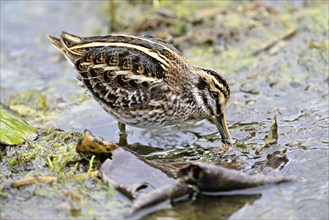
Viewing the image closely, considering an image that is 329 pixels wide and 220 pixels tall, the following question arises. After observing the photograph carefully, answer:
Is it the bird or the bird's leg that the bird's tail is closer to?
the bird

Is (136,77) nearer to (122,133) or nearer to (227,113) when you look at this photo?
(122,133)

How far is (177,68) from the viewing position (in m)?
7.34

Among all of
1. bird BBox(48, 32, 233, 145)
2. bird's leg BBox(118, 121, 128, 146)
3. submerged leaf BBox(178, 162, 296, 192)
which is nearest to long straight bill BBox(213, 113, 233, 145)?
bird BBox(48, 32, 233, 145)

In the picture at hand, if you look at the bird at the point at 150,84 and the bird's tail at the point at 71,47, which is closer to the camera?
the bird at the point at 150,84

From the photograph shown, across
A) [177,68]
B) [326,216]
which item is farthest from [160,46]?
[326,216]

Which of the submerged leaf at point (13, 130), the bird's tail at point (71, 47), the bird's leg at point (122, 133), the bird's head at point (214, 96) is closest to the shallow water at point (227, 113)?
the bird's leg at point (122, 133)

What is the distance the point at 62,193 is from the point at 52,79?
4978mm

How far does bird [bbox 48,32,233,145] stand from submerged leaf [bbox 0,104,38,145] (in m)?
1.00

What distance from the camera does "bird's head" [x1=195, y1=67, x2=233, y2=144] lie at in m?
7.05

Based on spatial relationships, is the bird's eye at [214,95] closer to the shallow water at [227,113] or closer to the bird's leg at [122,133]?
the shallow water at [227,113]

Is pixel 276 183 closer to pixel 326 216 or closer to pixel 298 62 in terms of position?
pixel 326 216

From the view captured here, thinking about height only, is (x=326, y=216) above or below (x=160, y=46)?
below

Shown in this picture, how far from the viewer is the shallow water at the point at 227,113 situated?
5.23m

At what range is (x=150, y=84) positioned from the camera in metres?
7.15
